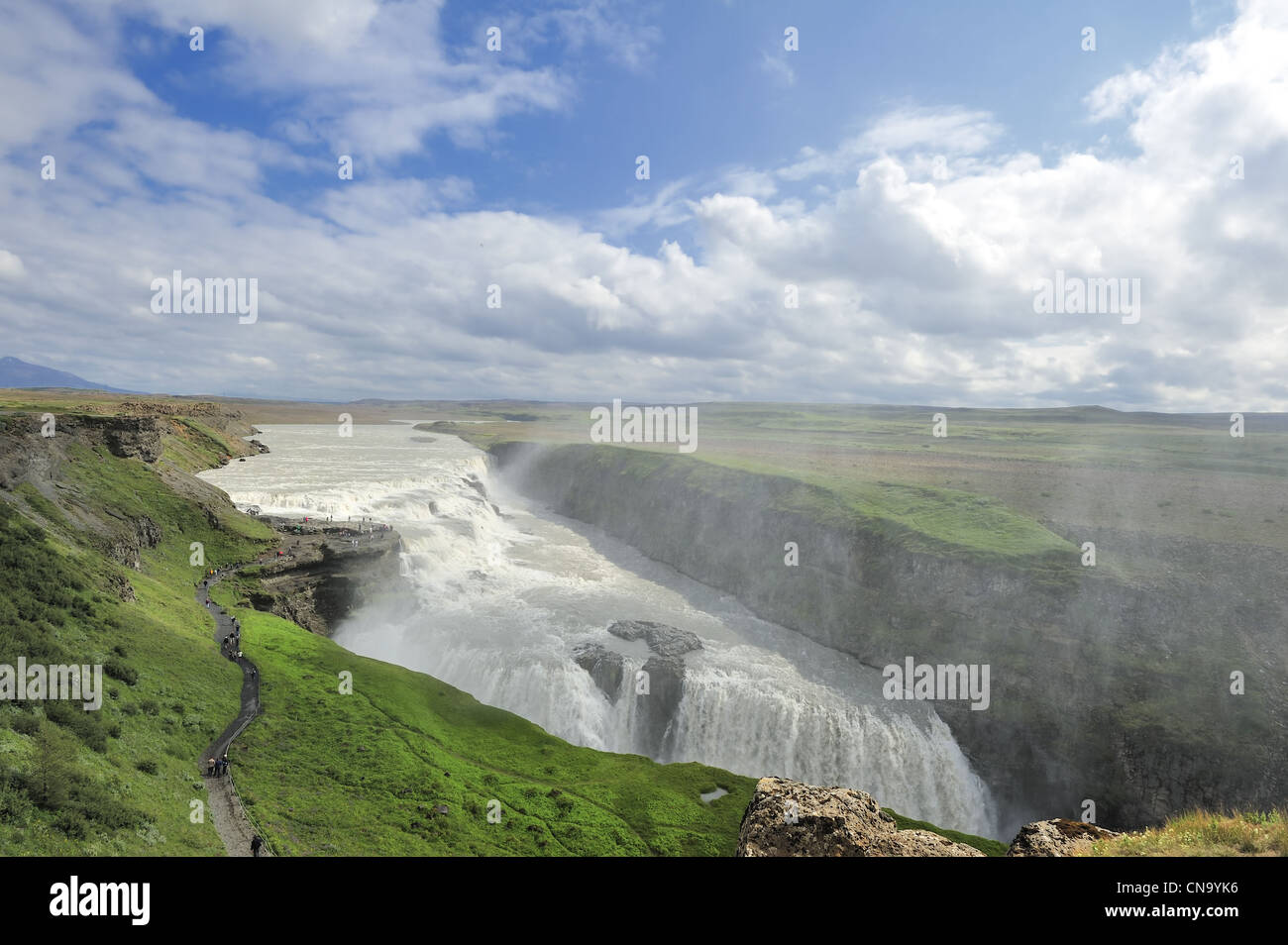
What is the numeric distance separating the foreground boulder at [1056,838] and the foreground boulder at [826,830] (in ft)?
3.65

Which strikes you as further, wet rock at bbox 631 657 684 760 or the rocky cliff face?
wet rock at bbox 631 657 684 760

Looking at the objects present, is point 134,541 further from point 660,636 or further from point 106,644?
point 660,636

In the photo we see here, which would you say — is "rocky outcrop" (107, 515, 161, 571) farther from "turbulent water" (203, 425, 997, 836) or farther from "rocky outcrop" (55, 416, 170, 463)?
"turbulent water" (203, 425, 997, 836)

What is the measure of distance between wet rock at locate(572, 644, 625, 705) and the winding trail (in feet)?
65.9

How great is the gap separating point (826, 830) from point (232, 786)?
2249cm

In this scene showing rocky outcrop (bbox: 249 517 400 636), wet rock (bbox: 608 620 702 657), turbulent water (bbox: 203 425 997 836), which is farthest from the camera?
rocky outcrop (bbox: 249 517 400 636)

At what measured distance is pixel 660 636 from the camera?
154ft

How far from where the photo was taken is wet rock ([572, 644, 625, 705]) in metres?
41.3

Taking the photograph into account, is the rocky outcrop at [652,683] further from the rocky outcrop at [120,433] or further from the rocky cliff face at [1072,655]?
the rocky outcrop at [120,433]

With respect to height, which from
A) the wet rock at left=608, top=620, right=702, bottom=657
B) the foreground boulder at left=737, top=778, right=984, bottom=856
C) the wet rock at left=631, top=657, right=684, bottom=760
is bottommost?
the wet rock at left=631, top=657, right=684, bottom=760

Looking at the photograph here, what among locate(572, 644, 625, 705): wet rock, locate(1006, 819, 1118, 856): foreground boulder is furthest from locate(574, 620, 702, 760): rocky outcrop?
locate(1006, 819, 1118, 856): foreground boulder

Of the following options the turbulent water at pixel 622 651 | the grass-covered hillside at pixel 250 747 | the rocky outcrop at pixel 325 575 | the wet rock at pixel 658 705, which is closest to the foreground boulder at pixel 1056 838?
the grass-covered hillside at pixel 250 747

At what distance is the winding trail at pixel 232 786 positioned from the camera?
19828 millimetres
